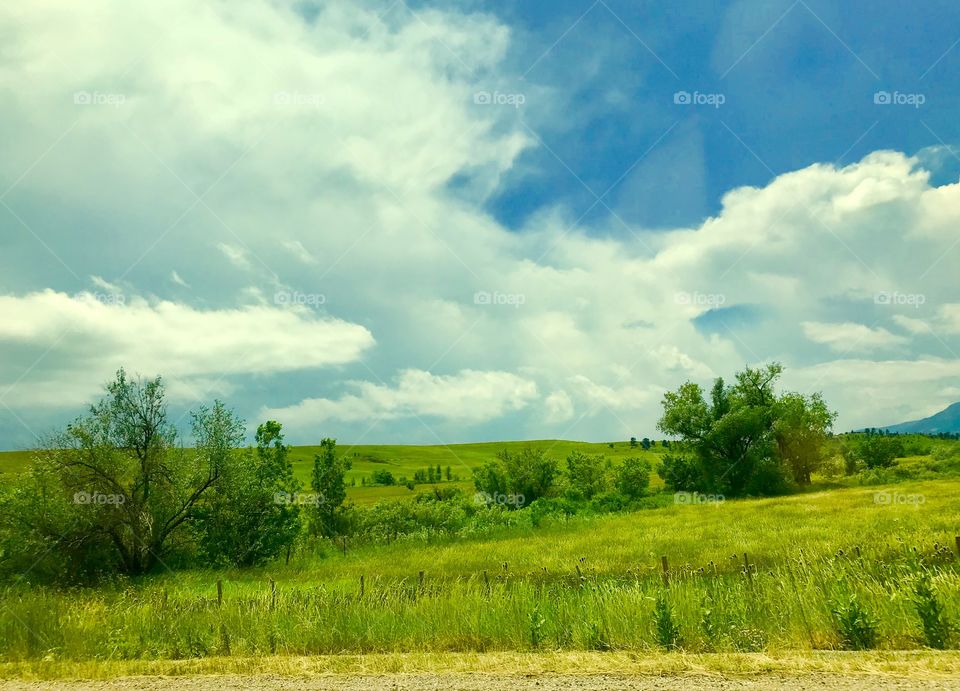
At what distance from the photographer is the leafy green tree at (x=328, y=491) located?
51.8 m

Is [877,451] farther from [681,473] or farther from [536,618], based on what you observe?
[536,618]

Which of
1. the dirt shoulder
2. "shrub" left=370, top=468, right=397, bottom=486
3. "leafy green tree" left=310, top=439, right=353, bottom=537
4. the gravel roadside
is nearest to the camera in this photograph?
the gravel roadside

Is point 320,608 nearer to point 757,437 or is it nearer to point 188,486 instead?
point 188,486

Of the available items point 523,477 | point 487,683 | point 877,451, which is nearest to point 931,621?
point 487,683

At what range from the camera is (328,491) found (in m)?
52.8

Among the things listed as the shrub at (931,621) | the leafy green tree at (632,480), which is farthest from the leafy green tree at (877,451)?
the shrub at (931,621)

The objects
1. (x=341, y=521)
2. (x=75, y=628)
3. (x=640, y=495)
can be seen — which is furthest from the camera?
(x=640, y=495)

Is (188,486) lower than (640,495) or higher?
higher

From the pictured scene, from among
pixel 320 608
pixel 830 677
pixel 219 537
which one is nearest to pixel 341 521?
pixel 219 537

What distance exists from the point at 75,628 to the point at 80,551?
21.7 meters

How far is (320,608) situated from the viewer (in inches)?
518

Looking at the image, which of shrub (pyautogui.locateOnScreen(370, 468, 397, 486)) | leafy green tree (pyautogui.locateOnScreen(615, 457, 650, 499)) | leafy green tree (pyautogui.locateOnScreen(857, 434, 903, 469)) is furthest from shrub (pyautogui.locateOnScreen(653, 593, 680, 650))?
shrub (pyautogui.locateOnScreen(370, 468, 397, 486))

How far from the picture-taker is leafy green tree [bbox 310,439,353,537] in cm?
5178

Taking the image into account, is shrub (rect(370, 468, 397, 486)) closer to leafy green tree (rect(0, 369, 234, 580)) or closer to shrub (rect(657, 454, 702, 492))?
shrub (rect(657, 454, 702, 492))
